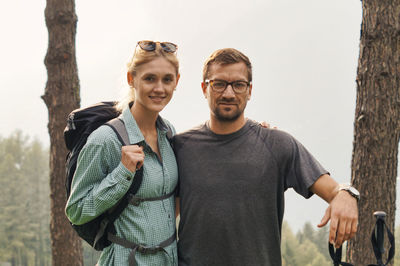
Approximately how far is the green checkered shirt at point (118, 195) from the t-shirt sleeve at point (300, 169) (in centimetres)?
95

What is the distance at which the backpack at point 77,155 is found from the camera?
2973 millimetres

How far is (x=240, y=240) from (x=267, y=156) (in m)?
0.67

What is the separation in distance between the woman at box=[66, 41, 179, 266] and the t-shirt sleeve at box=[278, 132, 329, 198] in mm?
893

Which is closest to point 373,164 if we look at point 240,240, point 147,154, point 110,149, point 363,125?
point 363,125

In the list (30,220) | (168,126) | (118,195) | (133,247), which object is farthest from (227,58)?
(30,220)

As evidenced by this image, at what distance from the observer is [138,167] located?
2932mm

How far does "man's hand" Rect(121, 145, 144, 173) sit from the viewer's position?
111 inches

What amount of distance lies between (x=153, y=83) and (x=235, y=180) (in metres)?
0.97

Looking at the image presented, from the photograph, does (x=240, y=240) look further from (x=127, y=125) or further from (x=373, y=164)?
(x=373, y=164)

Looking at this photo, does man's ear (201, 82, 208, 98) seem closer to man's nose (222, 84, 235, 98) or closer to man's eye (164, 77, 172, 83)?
man's nose (222, 84, 235, 98)

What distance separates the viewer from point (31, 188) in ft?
207

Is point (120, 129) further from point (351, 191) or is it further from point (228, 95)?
point (351, 191)

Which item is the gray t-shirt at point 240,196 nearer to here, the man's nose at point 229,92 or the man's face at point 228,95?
the man's face at point 228,95

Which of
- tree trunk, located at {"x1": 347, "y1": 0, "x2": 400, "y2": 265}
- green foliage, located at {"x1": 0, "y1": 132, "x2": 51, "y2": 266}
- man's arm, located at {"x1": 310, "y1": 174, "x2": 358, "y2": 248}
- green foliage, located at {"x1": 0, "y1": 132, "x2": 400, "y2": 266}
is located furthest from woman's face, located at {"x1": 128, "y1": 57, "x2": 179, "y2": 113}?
green foliage, located at {"x1": 0, "y1": 132, "x2": 51, "y2": 266}
